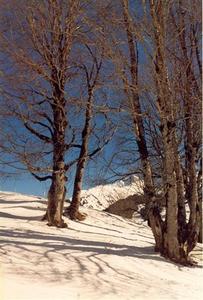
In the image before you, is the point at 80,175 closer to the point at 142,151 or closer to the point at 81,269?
the point at 142,151

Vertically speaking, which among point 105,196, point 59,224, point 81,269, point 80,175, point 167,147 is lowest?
point 81,269

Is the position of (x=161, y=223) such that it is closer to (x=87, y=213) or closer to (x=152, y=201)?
(x=152, y=201)

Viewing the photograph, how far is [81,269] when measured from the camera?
7.43m

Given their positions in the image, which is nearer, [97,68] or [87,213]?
[97,68]

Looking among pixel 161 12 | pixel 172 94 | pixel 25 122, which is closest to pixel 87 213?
pixel 25 122

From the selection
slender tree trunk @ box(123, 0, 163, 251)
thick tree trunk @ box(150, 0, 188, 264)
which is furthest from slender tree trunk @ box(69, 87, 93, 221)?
thick tree trunk @ box(150, 0, 188, 264)

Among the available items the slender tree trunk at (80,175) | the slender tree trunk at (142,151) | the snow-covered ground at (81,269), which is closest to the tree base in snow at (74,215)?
the slender tree trunk at (80,175)

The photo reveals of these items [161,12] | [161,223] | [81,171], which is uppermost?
[161,12]

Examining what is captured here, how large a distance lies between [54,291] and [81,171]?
9.88 meters

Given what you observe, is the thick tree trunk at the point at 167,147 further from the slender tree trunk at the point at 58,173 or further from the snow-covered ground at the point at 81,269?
the slender tree trunk at the point at 58,173

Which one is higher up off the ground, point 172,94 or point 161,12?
point 161,12

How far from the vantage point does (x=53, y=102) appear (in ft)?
43.2

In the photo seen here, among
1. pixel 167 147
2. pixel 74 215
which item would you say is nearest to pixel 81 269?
pixel 167 147

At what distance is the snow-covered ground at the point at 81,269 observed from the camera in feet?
19.9
